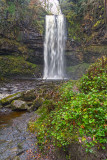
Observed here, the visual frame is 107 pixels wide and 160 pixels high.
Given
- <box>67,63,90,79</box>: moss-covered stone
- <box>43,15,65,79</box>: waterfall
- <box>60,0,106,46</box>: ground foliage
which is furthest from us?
<box>43,15,65,79</box>: waterfall

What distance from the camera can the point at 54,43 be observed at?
1927cm

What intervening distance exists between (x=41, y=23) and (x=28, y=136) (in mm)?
18415

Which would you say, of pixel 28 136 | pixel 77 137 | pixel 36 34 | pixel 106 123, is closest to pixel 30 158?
pixel 28 136

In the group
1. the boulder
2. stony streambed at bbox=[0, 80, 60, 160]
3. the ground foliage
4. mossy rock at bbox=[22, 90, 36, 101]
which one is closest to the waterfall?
the ground foliage

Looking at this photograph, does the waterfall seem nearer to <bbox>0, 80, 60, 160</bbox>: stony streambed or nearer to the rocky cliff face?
the rocky cliff face

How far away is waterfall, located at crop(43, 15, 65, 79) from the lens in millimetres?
19000

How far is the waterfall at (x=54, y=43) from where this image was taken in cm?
1900

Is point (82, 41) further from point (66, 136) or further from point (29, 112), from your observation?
point (66, 136)

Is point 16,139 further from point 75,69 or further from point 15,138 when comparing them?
point 75,69

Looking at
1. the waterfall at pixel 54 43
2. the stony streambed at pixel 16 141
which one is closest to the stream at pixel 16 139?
the stony streambed at pixel 16 141

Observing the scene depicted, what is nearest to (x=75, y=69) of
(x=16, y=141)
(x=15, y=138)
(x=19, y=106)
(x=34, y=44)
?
(x=34, y=44)

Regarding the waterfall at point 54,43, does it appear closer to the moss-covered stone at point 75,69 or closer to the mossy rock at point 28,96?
the moss-covered stone at point 75,69

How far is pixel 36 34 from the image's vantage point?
17.7 m

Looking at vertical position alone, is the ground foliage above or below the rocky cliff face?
above
